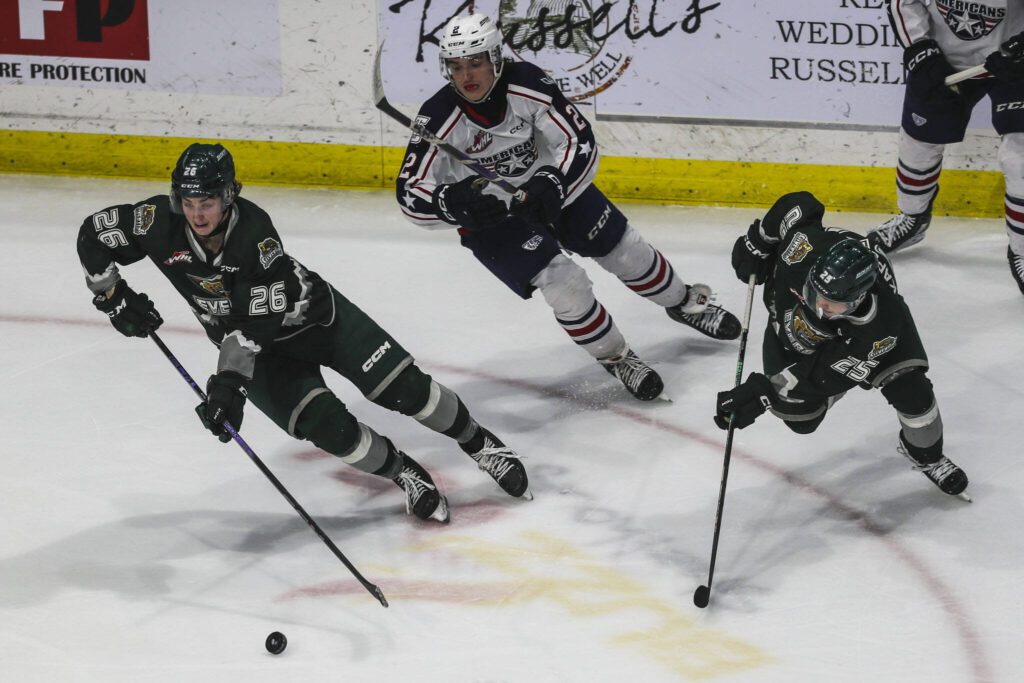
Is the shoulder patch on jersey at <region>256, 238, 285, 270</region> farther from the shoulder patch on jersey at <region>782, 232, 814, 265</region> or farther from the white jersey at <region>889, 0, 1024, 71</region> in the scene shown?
the white jersey at <region>889, 0, 1024, 71</region>

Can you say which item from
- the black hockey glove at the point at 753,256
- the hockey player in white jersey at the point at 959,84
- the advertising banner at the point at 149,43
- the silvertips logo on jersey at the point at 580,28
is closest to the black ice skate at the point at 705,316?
the hockey player in white jersey at the point at 959,84

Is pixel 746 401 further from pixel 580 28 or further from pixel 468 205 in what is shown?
pixel 580 28

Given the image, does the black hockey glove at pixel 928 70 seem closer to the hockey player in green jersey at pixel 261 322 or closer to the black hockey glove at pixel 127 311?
the hockey player in green jersey at pixel 261 322

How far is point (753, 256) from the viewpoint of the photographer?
3939 millimetres

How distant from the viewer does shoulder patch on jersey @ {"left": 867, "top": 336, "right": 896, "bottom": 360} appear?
342cm

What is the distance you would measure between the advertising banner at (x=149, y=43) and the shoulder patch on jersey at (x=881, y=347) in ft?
12.1

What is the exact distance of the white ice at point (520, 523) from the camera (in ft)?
10.6

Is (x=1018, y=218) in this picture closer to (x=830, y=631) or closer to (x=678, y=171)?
(x=678, y=171)

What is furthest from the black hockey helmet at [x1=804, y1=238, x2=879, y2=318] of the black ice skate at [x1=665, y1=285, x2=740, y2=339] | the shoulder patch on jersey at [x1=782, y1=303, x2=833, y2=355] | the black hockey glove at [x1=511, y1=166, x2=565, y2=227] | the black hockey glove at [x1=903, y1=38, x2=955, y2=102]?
the black hockey glove at [x1=903, y1=38, x2=955, y2=102]

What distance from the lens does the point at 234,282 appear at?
134 inches

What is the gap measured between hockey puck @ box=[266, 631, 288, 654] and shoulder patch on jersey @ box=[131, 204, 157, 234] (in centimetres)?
107

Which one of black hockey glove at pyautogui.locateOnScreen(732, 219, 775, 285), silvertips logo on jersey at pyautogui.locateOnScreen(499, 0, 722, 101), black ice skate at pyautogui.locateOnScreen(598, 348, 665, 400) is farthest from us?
silvertips logo on jersey at pyautogui.locateOnScreen(499, 0, 722, 101)

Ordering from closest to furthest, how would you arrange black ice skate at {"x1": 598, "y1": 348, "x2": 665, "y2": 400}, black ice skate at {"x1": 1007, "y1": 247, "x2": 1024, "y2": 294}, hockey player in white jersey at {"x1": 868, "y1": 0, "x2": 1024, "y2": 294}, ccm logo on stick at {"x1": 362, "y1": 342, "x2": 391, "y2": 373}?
ccm logo on stick at {"x1": 362, "y1": 342, "x2": 391, "y2": 373}, black ice skate at {"x1": 598, "y1": 348, "x2": 665, "y2": 400}, hockey player in white jersey at {"x1": 868, "y1": 0, "x2": 1024, "y2": 294}, black ice skate at {"x1": 1007, "y1": 247, "x2": 1024, "y2": 294}

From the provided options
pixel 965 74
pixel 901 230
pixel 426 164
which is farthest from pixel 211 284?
pixel 901 230
